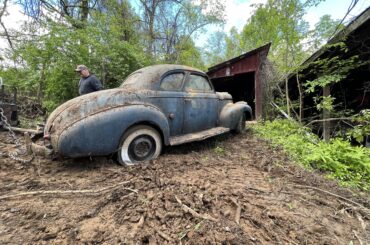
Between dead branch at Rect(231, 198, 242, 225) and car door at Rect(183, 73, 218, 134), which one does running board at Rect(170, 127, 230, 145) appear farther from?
dead branch at Rect(231, 198, 242, 225)

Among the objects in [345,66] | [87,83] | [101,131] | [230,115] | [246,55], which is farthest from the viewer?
[246,55]

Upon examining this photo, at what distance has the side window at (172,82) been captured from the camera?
3986 millimetres

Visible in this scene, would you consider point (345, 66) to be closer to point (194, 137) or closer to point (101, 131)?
point (194, 137)

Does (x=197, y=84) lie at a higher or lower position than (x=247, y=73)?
lower

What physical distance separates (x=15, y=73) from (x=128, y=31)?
6.19 metres

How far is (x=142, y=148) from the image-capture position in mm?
3467

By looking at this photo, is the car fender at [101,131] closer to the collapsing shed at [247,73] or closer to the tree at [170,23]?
the collapsing shed at [247,73]

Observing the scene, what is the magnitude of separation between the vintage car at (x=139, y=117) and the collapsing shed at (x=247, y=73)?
377cm

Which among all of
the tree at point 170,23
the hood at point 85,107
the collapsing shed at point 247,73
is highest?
the tree at point 170,23

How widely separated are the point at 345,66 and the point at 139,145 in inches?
239

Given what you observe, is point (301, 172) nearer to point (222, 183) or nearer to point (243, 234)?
point (222, 183)

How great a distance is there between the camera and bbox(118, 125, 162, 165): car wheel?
3246 mm

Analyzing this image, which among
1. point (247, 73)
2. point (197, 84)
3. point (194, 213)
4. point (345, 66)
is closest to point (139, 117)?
point (194, 213)

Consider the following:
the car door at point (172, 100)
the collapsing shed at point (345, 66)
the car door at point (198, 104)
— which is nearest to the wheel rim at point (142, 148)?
the car door at point (172, 100)
